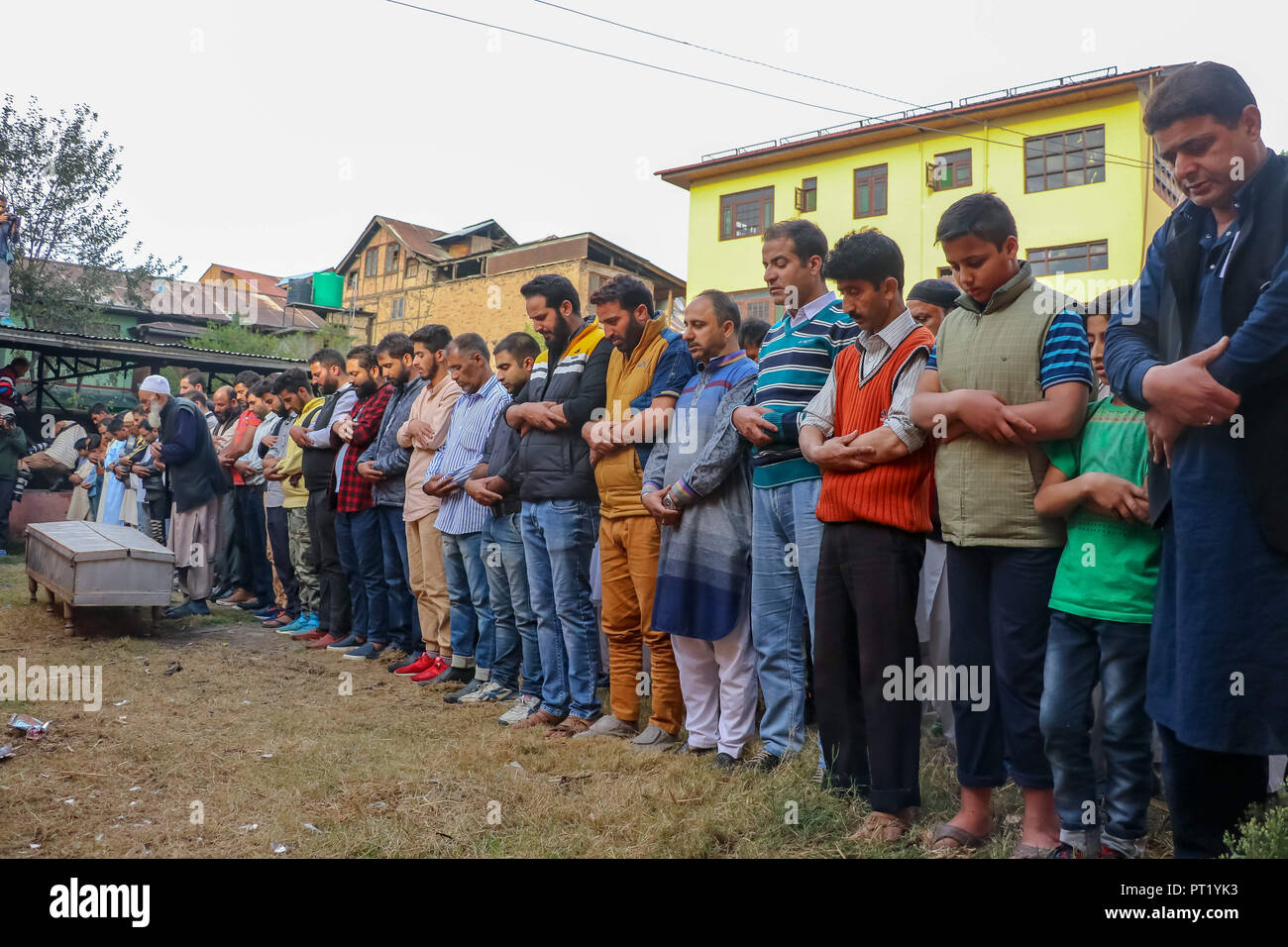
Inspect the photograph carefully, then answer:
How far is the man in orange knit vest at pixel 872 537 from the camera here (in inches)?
132

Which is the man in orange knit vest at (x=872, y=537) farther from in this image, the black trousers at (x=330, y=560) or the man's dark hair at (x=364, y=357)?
the black trousers at (x=330, y=560)

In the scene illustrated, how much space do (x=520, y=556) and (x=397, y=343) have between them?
7.73 feet

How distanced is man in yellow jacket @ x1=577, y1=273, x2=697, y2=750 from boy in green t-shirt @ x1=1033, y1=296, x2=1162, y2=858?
2071mm

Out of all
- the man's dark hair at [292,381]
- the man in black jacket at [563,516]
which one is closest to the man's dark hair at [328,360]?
the man's dark hair at [292,381]

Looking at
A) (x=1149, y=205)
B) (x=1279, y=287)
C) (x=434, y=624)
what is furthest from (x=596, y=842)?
(x=1149, y=205)

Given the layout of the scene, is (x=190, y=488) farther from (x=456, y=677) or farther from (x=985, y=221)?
(x=985, y=221)

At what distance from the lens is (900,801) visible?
10.7 ft

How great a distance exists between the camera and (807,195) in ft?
88.9

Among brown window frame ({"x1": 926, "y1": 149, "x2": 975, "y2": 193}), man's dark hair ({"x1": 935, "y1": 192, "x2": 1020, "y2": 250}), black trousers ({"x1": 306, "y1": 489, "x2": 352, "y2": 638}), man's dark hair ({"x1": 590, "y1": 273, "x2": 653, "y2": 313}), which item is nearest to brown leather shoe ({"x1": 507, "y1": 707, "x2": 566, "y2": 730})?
man's dark hair ({"x1": 590, "y1": 273, "x2": 653, "y2": 313})

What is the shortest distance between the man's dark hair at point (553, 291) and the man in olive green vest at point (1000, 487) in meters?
2.70

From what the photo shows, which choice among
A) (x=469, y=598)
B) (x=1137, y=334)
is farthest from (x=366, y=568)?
(x=1137, y=334)

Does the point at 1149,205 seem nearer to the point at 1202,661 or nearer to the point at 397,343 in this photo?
the point at 397,343

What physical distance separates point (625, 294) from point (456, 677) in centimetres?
290

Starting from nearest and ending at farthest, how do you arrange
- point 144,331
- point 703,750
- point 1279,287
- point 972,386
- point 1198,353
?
point 1279,287
point 1198,353
point 972,386
point 703,750
point 144,331
